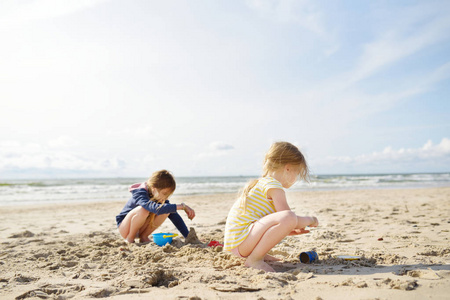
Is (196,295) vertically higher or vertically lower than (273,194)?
lower

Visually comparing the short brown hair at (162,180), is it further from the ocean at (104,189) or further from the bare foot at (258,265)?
the ocean at (104,189)

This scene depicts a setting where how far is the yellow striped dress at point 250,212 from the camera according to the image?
2771 millimetres

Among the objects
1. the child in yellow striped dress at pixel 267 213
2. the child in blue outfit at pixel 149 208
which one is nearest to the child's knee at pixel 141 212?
the child in blue outfit at pixel 149 208

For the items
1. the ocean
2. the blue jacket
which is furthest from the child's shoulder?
the ocean

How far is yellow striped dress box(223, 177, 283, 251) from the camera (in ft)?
9.09

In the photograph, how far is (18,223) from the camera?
661 cm

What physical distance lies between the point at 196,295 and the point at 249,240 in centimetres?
74

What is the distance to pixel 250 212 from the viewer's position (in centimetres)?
282

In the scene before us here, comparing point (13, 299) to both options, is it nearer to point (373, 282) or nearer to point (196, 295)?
point (196, 295)

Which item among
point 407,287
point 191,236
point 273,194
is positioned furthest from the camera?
point 191,236

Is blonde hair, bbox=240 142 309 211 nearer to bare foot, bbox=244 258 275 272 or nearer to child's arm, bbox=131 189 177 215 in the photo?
bare foot, bbox=244 258 275 272

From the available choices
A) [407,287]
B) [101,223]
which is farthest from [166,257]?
[101,223]

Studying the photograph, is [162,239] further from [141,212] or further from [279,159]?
[279,159]

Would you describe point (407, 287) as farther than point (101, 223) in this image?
No
